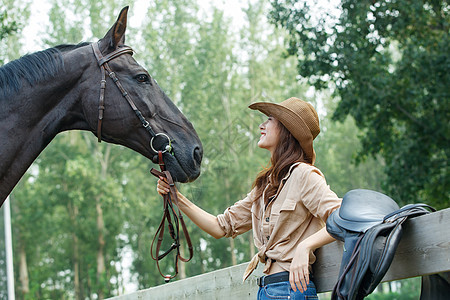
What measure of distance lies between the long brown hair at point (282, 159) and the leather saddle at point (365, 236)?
52 cm

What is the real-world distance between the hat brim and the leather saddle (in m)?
0.55

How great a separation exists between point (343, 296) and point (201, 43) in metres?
27.1

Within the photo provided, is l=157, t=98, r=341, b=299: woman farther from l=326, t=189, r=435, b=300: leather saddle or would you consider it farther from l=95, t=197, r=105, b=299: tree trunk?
l=95, t=197, r=105, b=299: tree trunk

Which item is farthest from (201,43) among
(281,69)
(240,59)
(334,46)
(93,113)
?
(93,113)

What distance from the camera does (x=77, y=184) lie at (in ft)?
92.0

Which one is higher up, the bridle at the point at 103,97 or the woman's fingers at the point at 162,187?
the bridle at the point at 103,97

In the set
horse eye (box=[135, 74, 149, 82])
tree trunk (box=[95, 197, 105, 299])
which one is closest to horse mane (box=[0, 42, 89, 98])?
horse eye (box=[135, 74, 149, 82])

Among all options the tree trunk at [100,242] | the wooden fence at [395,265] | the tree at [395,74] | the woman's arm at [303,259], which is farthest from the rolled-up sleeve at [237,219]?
the tree trunk at [100,242]

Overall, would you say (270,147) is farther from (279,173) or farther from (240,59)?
(240,59)

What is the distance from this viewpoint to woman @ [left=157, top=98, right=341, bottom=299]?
224 cm

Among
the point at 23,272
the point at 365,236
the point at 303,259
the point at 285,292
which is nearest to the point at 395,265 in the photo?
the point at 365,236

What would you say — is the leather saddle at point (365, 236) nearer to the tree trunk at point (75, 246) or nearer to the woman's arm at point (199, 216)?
the woman's arm at point (199, 216)

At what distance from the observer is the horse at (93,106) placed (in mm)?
2832

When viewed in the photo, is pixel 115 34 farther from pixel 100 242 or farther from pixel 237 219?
pixel 100 242
